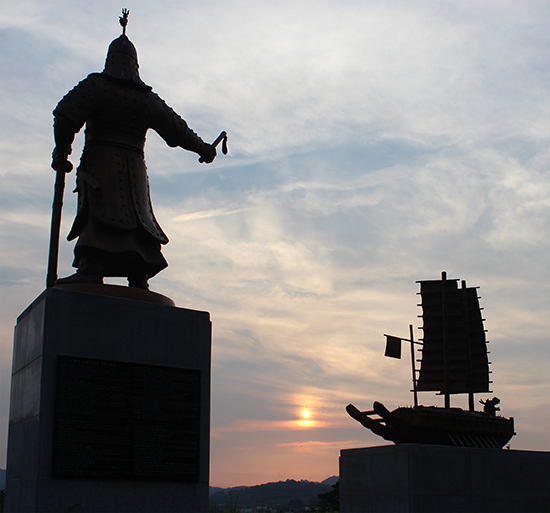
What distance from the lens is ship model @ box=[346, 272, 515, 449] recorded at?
50.0 ft

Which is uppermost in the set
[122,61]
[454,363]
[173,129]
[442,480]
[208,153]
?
[122,61]

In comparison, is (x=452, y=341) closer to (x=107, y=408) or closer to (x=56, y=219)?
(x=56, y=219)

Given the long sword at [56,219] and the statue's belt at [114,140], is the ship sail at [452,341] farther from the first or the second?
the long sword at [56,219]

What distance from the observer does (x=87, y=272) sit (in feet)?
29.5

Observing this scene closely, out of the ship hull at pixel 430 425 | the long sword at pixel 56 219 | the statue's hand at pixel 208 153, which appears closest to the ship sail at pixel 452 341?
the ship hull at pixel 430 425

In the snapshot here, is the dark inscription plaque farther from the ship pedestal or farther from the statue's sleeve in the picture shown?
the ship pedestal

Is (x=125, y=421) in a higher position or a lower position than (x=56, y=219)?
lower

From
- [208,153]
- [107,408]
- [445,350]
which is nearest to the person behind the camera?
[107,408]

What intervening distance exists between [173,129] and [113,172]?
1.29 meters

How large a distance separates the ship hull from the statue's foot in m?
8.21

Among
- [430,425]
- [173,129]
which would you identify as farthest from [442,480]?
[173,129]

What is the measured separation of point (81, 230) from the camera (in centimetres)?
930

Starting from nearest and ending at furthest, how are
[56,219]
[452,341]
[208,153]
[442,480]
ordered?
[56,219]
[208,153]
[442,480]
[452,341]

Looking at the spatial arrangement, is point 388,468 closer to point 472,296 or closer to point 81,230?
point 81,230
